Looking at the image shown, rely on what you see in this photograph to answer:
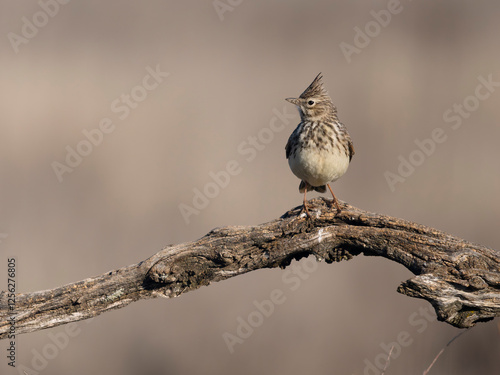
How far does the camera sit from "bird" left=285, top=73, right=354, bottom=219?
5.02m

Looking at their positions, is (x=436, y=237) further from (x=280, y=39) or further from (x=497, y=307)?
(x=280, y=39)

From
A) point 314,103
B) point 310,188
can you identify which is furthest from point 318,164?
point 314,103

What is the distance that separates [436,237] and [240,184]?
13.0 feet

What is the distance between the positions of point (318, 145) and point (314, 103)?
0.51 meters

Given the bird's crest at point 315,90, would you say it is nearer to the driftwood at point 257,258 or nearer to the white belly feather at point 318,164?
the white belly feather at point 318,164

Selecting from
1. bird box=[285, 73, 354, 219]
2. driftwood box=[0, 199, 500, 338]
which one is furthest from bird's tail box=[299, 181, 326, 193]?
driftwood box=[0, 199, 500, 338]

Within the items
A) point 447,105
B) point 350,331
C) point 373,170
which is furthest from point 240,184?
point 447,105

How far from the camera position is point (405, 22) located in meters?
9.23

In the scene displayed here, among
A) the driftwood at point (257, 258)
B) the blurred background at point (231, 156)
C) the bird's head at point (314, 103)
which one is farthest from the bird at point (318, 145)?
the blurred background at point (231, 156)

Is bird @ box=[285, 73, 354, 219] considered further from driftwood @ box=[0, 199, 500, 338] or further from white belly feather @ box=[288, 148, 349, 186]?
driftwood @ box=[0, 199, 500, 338]

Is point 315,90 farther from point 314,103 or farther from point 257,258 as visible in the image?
point 257,258

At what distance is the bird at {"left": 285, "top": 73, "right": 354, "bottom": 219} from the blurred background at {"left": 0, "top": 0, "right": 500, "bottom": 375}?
2.16m

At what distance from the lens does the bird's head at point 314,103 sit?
541 cm

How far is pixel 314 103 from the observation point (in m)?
5.41
